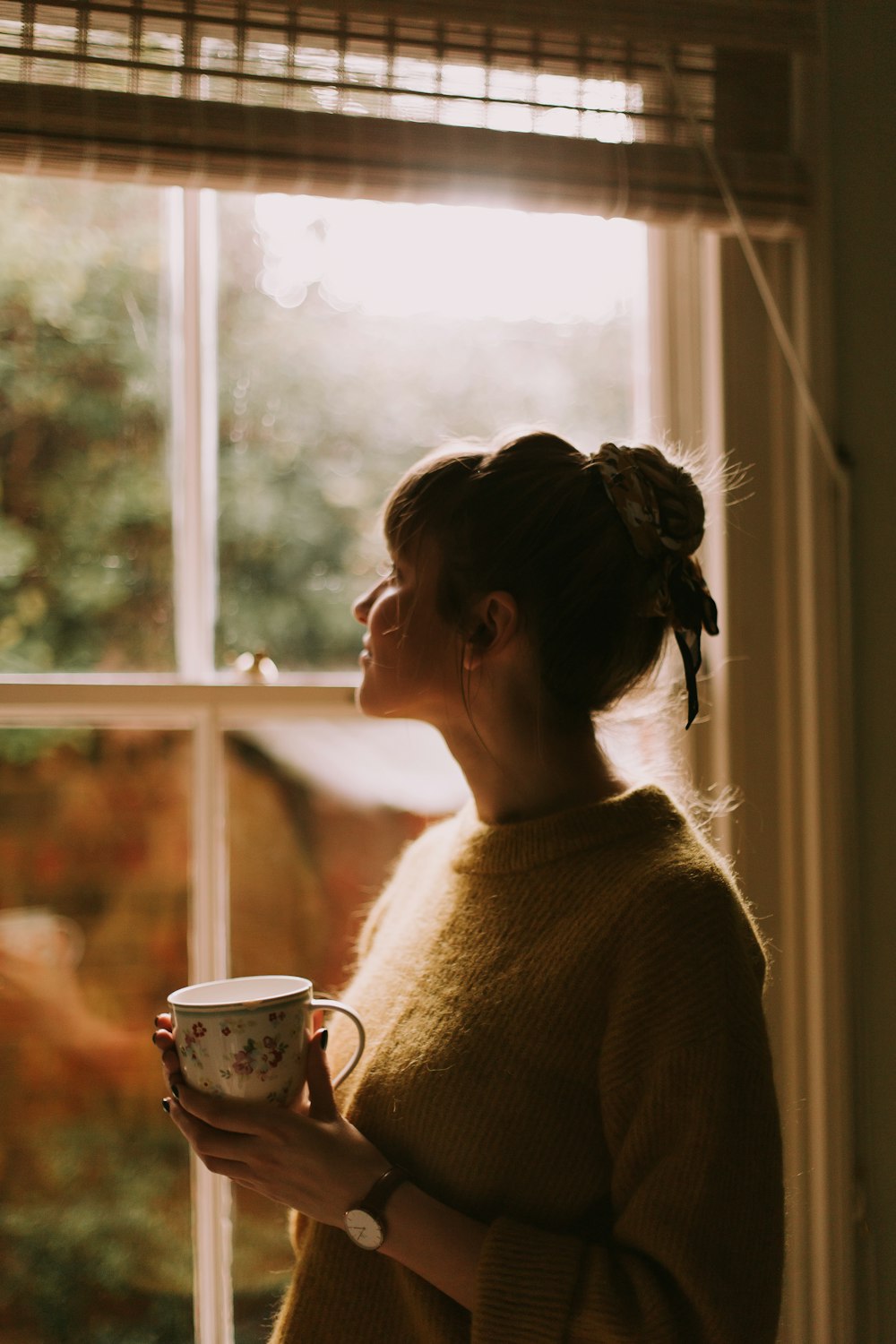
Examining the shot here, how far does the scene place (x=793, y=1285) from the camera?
124cm

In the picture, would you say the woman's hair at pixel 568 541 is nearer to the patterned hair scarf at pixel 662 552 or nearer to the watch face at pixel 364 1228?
the patterned hair scarf at pixel 662 552

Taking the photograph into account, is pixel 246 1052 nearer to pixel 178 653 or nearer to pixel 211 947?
pixel 211 947

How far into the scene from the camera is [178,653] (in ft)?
4.30

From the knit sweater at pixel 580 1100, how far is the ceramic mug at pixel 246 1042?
110 millimetres

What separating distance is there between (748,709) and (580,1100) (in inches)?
23.5

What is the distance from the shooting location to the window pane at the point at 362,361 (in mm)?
1338

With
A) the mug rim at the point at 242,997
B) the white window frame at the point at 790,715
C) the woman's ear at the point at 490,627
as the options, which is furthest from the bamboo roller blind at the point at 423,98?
the mug rim at the point at 242,997

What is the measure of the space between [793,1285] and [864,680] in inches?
27.9

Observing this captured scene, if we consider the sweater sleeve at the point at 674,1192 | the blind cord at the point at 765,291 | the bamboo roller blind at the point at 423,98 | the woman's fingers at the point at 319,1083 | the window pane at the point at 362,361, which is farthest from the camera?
the window pane at the point at 362,361

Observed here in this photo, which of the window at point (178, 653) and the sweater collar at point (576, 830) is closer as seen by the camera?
the sweater collar at point (576, 830)

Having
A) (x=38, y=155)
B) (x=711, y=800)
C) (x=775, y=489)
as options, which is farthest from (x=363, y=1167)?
(x=38, y=155)

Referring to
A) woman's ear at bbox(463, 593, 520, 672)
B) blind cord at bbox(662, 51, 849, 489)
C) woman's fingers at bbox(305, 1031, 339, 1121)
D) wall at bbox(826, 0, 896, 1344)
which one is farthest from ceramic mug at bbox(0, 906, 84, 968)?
blind cord at bbox(662, 51, 849, 489)

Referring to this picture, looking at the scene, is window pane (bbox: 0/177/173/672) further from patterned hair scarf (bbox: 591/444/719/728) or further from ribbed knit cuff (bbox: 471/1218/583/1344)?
ribbed knit cuff (bbox: 471/1218/583/1344)

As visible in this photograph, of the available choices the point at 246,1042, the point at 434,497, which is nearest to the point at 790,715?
the point at 434,497
